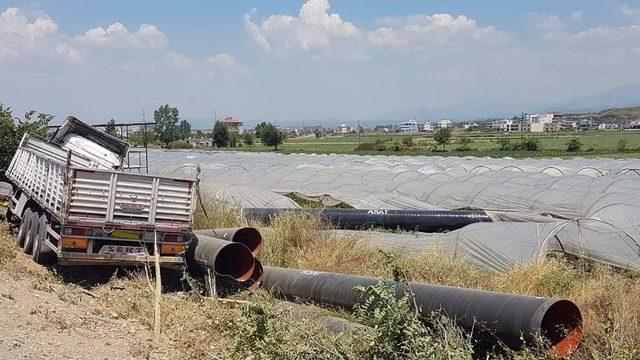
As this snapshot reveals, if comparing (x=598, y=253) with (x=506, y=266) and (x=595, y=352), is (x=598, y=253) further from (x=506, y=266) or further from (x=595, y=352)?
(x=595, y=352)

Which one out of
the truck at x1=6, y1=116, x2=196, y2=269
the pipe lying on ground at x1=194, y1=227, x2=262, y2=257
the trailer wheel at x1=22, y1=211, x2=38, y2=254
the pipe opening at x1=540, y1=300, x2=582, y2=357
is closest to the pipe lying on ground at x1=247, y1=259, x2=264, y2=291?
the pipe lying on ground at x1=194, y1=227, x2=262, y2=257

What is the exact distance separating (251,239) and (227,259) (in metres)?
0.96

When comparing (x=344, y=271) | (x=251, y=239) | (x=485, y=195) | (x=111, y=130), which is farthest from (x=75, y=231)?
(x=485, y=195)

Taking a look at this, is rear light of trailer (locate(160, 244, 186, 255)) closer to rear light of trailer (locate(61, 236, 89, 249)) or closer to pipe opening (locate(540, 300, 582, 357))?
rear light of trailer (locate(61, 236, 89, 249))

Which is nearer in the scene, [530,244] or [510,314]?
[510,314]

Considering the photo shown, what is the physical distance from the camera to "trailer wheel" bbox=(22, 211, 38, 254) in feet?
43.6

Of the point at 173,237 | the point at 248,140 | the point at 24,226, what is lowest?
the point at 248,140

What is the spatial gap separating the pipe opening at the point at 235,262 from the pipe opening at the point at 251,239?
0.74 metres

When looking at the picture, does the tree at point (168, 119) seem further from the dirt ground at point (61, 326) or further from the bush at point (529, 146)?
the dirt ground at point (61, 326)

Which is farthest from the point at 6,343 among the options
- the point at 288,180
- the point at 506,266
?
the point at 288,180

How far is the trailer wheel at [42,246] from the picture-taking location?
1260 centimetres

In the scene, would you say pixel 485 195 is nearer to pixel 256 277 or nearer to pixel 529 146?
pixel 256 277

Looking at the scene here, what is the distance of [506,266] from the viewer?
1245cm

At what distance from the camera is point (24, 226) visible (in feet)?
46.5
